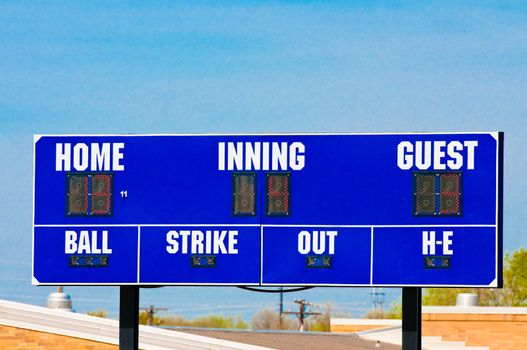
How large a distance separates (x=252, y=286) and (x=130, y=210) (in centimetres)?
277

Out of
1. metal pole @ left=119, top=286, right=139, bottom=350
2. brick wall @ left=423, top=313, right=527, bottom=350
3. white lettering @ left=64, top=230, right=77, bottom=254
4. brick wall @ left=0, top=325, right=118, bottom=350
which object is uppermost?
white lettering @ left=64, top=230, right=77, bottom=254

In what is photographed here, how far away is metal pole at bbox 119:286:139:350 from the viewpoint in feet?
86.5

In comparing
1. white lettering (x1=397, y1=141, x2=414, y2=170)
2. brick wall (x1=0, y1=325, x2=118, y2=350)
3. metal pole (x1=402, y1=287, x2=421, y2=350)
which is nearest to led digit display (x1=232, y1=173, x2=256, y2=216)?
white lettering (x1=397, y1=141, x2=414, y2=170)

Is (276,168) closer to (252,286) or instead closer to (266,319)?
(252,286)

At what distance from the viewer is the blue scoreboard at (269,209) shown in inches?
977

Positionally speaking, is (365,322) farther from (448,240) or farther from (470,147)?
(470,147)

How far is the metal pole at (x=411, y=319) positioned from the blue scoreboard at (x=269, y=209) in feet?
2.55

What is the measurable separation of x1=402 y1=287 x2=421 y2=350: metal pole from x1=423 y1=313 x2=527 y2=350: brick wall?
23.3 metres

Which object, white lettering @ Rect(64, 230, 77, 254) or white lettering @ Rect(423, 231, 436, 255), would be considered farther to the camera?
white lettering @ Rect(64, 230, 77, 254)

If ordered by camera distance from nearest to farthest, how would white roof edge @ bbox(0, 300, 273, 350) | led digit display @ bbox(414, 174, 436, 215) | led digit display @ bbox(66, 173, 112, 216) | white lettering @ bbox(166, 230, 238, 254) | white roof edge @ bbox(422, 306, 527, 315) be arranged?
led digit display @ bbox(414, 174, 436, 215)
white lettering @ bbox(166, 230, 238, 254)
led digit display @ bbox(66, 173, 112, 216)
white roof edge @ bbox(0, 300, 273, 350)
white roof edge @ bbox(422, 306, 527, 315)

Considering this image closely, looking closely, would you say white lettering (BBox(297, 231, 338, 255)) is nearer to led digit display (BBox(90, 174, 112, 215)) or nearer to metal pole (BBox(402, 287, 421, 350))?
metal pole (BBox(402, 287, 421, 350))

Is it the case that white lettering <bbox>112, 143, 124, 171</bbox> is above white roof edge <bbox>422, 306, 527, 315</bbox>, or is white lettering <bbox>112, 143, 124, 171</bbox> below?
above

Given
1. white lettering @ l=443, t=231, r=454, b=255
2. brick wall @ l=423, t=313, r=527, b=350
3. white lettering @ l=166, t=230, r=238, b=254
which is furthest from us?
brick wall @ l=423, t=313, r=527, b=350

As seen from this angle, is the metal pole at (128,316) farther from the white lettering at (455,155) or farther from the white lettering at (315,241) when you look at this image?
the white lettering at (455,155)
